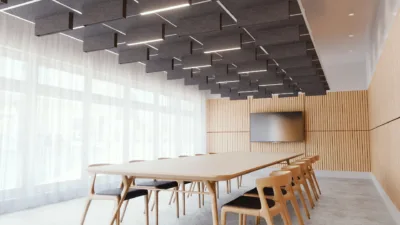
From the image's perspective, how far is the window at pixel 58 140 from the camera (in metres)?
5.71

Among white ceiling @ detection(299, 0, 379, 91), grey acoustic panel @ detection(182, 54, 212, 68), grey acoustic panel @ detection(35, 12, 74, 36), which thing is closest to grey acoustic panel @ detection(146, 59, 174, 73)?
grey acoustic panel @ detection(182, 54, 212, 68)

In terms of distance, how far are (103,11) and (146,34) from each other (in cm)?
114

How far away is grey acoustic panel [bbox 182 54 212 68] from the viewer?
6801 millimetres

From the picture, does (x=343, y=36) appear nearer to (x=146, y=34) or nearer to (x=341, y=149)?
(x=341, y=149)

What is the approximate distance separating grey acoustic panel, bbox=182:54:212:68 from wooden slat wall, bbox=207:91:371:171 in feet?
18.4

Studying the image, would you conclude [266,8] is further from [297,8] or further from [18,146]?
[18,146]

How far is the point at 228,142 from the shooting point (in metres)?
12.4

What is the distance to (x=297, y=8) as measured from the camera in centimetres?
454

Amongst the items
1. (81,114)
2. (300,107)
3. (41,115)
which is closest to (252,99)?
(300,107)

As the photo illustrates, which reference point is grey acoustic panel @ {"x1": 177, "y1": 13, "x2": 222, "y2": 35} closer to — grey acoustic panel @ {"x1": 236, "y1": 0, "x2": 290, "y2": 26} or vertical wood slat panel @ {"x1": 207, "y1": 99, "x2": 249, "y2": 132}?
grey acoustic panel @ {"x1": 236, "y1": 0, "x2": 290, "y2": 26}

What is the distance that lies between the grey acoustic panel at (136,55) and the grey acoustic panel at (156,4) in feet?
8.13

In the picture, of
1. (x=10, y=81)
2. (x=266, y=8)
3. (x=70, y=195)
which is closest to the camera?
(x=266, y=8)

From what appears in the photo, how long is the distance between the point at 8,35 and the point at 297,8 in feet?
15.8

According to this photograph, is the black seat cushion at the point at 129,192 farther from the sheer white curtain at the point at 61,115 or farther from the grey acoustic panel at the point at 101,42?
the grey acoustic panel at the point at 101,42
